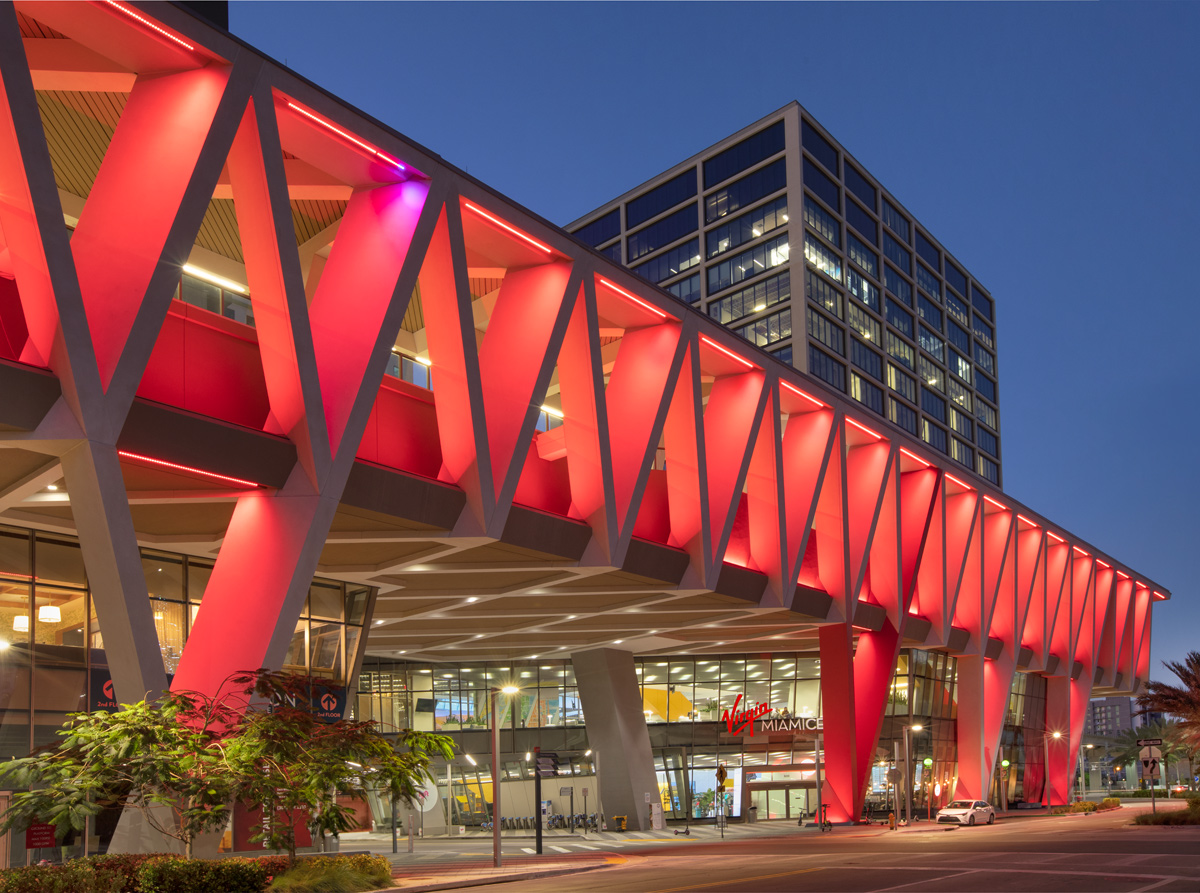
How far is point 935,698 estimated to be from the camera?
62.6m

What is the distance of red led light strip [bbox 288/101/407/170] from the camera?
2242 centimetres

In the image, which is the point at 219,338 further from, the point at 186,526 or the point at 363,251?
the point at 186,526

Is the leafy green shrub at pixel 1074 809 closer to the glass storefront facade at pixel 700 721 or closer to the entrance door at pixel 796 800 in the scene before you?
the glass storefront facade at pixel 700 721

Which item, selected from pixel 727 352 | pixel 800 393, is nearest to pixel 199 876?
pixel 727 352

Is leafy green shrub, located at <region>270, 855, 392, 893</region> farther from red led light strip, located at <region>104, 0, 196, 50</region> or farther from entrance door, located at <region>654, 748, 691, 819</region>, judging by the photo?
entrance door, located at <region>654, 748, 691, 819</region>

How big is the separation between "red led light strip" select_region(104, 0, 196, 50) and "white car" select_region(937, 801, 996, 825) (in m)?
46.1

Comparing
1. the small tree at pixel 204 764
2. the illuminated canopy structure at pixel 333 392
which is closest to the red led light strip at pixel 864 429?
the illuminated canopy structure at pixel 333 392

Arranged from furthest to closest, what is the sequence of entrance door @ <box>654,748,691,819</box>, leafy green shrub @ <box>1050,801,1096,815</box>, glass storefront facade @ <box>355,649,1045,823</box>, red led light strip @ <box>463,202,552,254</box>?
entrance door @ <box>654,748,691,819</box> → leafy green shrub @ <box>1050,801,1096,815</box> → glass storefront facade @ <box>355,649,1045,823</box> → red led light strip @ <box>463,202,552,254</box>

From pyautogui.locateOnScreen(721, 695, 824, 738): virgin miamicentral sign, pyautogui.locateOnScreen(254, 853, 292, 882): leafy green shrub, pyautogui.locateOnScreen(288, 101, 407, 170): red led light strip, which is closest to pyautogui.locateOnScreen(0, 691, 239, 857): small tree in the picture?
pyautogui.locateOnScreen(254, 853, 292, 882): leafy green shrub

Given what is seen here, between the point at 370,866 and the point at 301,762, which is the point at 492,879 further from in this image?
the point at 301,762

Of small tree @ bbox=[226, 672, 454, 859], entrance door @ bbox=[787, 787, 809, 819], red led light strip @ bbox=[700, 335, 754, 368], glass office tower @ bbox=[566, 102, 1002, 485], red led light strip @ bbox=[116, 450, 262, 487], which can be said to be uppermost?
glass office tower @ bbox=[566, 102, 1002, 485]

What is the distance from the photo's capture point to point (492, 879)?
26.2 meters

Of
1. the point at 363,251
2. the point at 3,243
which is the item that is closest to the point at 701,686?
the point at 363,251

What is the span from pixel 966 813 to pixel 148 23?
4711cm
